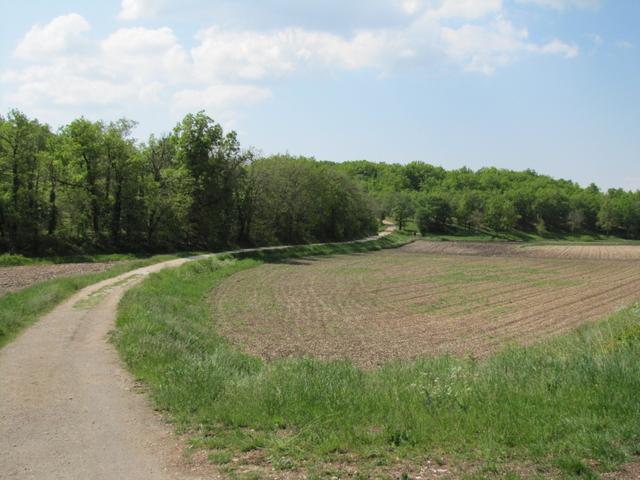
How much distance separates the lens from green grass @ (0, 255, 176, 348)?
15399 mm

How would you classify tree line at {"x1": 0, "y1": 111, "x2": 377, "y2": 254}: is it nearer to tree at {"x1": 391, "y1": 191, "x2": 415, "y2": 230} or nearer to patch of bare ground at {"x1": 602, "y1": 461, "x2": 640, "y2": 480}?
patch of bare ground at {"x1": 602, "y1": 461, "x2": 640, "y2": 480}

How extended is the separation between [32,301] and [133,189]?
33810 mm

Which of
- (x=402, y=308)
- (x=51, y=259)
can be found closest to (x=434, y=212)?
(x=51, y=259)

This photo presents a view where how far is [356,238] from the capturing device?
94.2 m

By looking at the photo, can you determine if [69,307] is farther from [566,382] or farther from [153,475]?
[566,382]

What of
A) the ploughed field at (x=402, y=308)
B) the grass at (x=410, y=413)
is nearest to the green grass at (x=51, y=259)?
the ploughed field at (x=402, y=308)

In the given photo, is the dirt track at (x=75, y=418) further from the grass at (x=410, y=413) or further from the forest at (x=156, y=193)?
the forest at (x=156, y=193)

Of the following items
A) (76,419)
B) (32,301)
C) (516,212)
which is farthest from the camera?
(516,212)

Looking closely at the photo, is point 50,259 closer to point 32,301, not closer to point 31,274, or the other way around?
point 31,274

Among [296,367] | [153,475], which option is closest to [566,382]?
[296,367]

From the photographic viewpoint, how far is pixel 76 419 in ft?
27.5

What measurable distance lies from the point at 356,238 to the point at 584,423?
286ft

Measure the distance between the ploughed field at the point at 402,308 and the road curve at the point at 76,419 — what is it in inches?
254

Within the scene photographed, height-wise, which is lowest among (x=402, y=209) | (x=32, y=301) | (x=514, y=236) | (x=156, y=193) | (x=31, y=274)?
(x=31, y=274)
